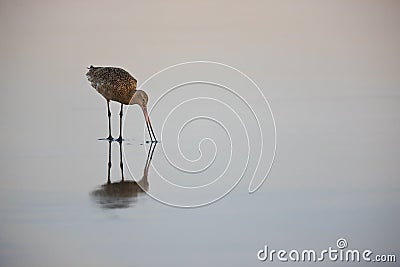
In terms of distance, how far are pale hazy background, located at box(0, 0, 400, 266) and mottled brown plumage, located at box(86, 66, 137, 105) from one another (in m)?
0.03

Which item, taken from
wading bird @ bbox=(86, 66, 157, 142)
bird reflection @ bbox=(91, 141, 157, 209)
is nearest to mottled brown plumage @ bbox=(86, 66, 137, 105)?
wading bird @ bbox=(86, 66, 157, 142)

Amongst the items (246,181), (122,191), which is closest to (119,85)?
(122,191)

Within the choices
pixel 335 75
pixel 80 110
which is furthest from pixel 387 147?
pixel 80 110

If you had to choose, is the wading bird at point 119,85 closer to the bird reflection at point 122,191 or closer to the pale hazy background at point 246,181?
the pale hazy background at point 246,181

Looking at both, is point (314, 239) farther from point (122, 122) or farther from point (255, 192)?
point (122, 122)

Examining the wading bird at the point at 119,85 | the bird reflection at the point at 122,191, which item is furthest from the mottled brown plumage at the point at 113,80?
the bird reflection at the point at 122,191

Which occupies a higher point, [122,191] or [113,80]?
[113,80]

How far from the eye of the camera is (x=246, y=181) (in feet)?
11.5

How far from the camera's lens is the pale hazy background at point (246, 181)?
348cm

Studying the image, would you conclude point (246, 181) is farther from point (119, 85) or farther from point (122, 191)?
point (119, 85)

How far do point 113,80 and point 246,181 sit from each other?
815 millimetres

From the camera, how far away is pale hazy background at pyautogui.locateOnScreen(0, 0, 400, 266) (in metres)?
3.48

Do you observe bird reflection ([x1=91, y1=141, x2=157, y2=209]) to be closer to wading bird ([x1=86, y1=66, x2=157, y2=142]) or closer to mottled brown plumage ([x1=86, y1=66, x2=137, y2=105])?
wading bird ([x1=86, y1=66, x2=157, y2=142])

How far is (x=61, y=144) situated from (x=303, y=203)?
122 centimetres
